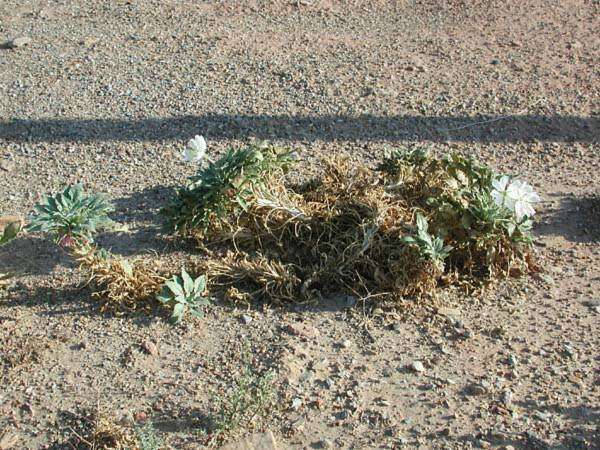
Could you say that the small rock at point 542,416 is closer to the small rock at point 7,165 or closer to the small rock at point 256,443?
the small rock at point 256,443

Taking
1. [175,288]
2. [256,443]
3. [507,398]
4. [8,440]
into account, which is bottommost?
[8,440]

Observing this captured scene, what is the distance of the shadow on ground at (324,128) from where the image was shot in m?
5.80

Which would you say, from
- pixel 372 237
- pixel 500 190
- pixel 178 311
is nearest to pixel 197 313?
pixel 178 311

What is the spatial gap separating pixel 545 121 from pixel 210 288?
8.72 ft

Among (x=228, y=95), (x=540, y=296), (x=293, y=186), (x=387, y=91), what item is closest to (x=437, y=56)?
(x=387, y=91)

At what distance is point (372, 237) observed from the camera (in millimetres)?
4504

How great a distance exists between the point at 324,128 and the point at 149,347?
224 cm

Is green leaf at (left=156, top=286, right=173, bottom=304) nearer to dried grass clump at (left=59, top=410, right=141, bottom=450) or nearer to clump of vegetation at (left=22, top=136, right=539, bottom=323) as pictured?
clump of vegetation at (left=22, top=136, right=539, bottom=323)

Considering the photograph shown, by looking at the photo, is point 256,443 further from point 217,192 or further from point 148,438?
point 217,192

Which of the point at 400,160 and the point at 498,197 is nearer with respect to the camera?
the point at 498,197

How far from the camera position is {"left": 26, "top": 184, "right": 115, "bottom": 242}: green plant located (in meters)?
4.43

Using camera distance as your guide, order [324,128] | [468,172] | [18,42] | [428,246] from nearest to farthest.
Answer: [428,246] < [468,172] < [324,128] < [18,42]

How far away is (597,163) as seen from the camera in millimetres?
5508

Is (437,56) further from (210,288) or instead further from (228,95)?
(210,288)
